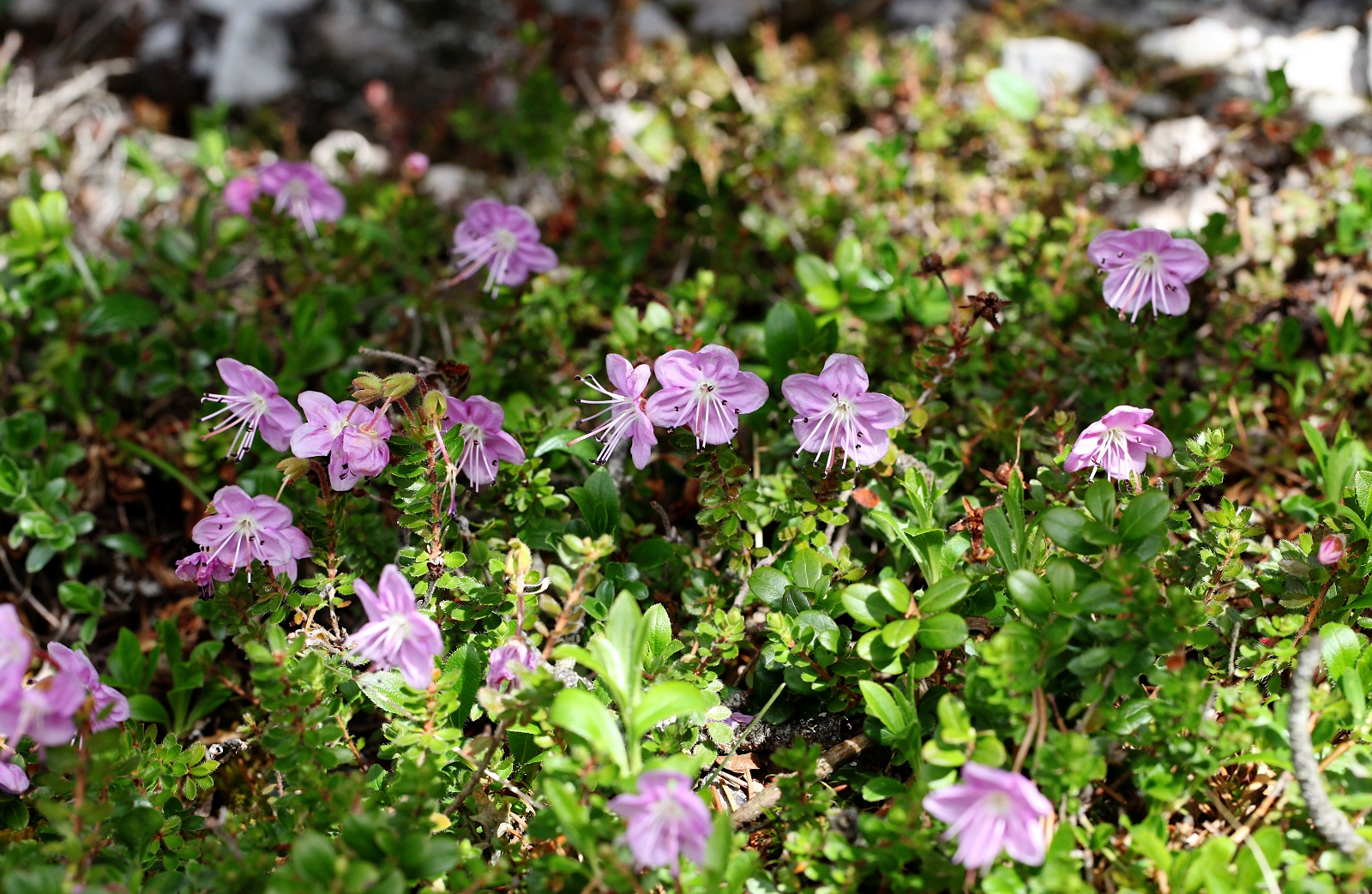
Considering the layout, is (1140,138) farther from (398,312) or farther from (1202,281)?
(398,312)

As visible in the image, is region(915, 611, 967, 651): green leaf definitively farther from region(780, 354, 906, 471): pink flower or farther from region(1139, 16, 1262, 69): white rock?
region(1139, 16, 1262, 69): white rock

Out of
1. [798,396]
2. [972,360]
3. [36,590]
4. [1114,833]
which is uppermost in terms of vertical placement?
[798,396]

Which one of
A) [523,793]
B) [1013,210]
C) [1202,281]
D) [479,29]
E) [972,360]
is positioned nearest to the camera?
[523,793]

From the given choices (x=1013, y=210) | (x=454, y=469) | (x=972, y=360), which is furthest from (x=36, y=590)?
(x=1013, y=210)

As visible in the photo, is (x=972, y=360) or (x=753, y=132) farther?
(x=753, y=132)

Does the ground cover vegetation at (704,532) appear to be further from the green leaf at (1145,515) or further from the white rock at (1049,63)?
the white rock at (1049,63)

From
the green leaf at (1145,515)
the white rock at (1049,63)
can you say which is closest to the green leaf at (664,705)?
the green leaf at (1145,515)

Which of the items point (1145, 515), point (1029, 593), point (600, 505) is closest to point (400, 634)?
point (600, 505)
